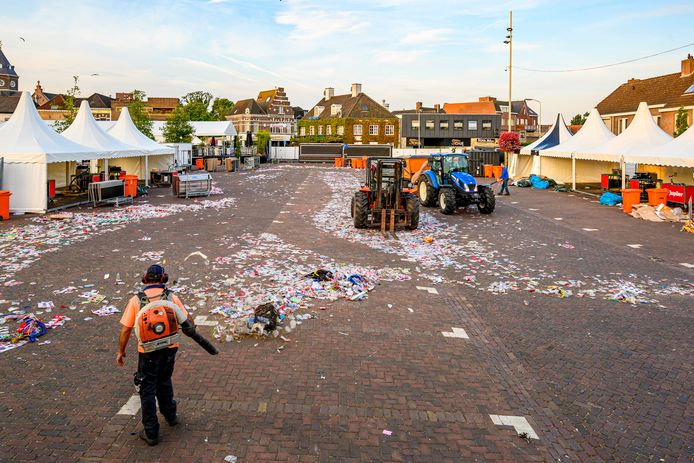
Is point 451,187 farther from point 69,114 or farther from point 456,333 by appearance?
point 69,114

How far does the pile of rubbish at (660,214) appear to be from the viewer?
17906mm

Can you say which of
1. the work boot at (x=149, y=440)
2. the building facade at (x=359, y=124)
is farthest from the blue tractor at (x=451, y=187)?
the building facade at (x=359, y=124)

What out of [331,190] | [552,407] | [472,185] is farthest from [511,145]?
[552,407]

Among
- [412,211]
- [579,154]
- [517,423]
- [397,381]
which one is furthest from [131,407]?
[579,154]

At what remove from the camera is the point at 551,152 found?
30.8 metres

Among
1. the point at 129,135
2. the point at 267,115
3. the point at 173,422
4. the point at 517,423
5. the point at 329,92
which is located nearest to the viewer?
the point at 173,422

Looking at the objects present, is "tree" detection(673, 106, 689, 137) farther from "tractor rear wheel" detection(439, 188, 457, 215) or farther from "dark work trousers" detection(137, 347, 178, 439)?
"dark work trousers" detection(137, 347, 178, 439)

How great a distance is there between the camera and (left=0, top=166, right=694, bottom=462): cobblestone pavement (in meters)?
4.53

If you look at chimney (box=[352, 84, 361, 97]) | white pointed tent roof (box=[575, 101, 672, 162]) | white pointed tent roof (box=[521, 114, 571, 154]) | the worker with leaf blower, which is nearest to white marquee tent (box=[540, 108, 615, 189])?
white pointed tent roof (box=[521, 114, 571, 154])

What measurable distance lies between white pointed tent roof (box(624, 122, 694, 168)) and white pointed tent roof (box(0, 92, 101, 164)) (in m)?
22.6

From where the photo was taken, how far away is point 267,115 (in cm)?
11206

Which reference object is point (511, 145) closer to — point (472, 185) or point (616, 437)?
point (472, 185)

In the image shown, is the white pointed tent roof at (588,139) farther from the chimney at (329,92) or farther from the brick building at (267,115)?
the brick building at (267,115)

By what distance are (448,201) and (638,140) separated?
11512 mm
